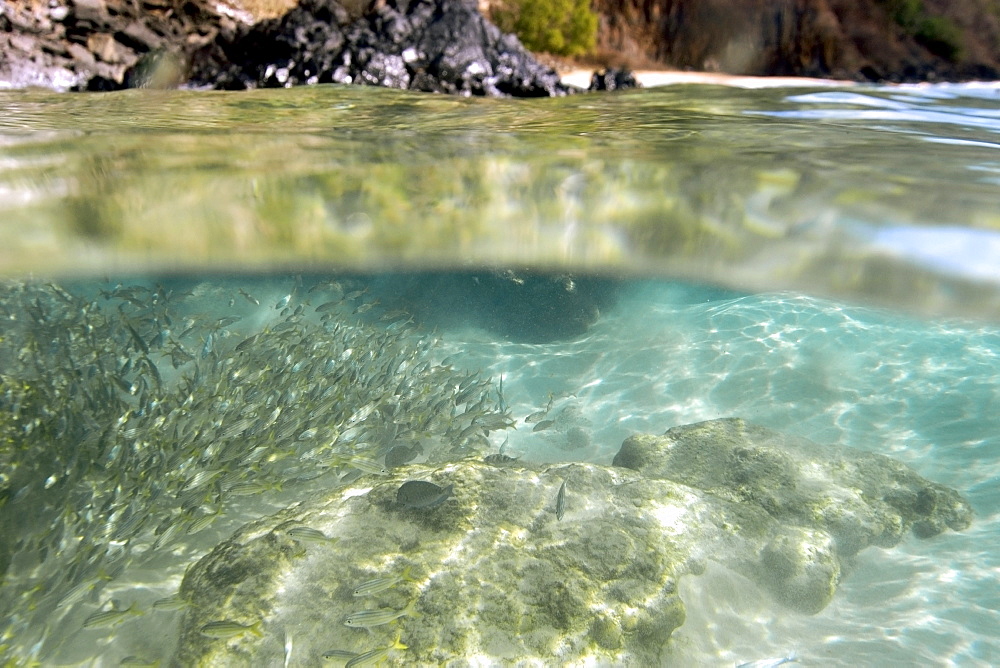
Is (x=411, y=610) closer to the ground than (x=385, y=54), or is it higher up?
closer to the ground

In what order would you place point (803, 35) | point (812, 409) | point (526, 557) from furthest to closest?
1. point (803, 35)
2. point (812, 409)
3. point (526, 557)

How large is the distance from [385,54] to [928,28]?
60.5 feet

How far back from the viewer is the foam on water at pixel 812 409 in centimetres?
685

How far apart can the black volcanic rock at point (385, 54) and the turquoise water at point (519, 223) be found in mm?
A: 2541

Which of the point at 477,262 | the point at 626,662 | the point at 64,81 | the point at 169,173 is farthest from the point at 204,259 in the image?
the point at 64,81

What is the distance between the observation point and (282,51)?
12719mm

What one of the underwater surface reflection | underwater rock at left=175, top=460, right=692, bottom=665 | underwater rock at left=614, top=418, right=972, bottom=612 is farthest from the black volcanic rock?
underwater rock at left=175, top=460, right=692, bottom=665

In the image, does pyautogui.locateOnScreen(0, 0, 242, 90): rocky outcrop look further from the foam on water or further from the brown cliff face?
the brown cliff face

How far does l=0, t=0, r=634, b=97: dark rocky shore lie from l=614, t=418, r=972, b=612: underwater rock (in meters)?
7.11

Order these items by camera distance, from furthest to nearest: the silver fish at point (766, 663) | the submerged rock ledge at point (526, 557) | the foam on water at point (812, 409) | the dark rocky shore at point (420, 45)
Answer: the dark rocky shore at point (420, 45), the foam on water at point (812, 409), the silver fish at point (766, 663), the submerged rock ledge at point (526, 557)

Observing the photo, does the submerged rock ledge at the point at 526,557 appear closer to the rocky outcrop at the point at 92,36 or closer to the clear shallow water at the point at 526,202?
the clear shallow water at the point at 526,202

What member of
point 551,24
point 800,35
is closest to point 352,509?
point 551,24

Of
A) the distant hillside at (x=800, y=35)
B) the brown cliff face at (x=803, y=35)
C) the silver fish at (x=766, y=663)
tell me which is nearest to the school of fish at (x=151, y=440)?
the silver fish at (x=766, y=663)

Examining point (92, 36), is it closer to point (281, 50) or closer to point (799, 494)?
point (281, 50)
